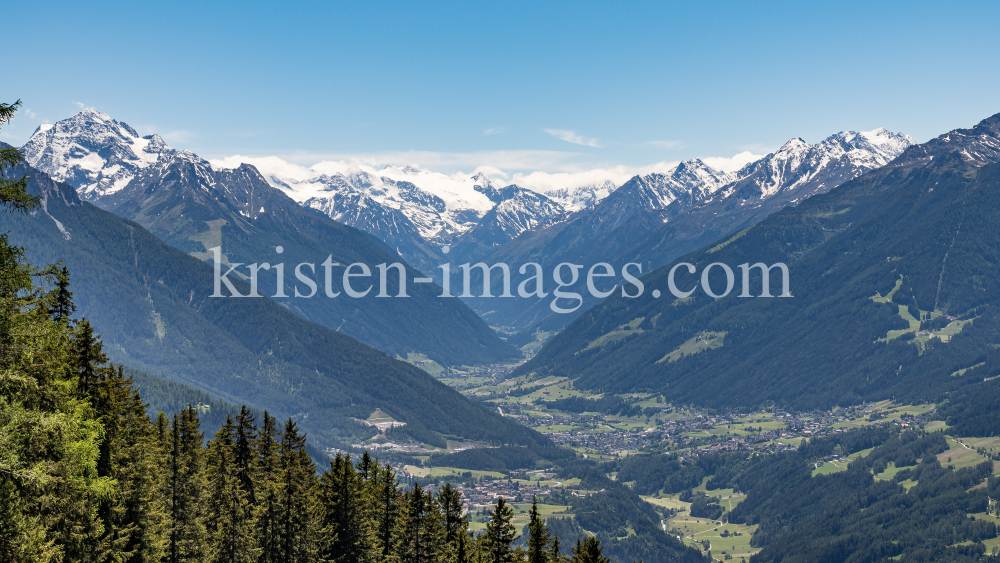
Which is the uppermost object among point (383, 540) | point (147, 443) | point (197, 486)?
point (147, 443)

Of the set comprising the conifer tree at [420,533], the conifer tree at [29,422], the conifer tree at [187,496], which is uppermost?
the conifer tree at [29,422]

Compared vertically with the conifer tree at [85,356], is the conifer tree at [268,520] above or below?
below

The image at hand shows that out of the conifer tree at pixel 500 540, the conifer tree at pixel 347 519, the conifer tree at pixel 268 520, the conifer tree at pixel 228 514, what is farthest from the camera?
the conifer tree at pixel 347 519

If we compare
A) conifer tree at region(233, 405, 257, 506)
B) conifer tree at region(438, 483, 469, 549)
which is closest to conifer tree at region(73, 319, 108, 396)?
conifer tree at region(233, 405, 257, 506)

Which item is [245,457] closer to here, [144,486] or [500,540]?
[144,486]

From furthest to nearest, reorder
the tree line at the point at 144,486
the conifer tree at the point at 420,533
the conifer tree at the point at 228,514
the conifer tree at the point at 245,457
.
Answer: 1. the conifer tree at the point at 245,457
2. the conifer tree at the point at 420,533
3. the conifer tree at the point at 228,514
4. the tree line at the point at 144,486

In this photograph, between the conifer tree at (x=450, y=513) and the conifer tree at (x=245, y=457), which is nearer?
the conifer tree at (x=245, y=457)

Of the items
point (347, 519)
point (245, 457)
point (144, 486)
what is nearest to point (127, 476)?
point (144, 486)

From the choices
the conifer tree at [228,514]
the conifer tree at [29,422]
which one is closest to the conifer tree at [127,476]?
the conifer tree at [228,514]

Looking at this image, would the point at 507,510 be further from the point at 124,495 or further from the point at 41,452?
the point at 41,452

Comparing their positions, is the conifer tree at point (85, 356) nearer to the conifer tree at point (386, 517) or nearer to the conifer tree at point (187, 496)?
the conifer tree at point (187, 496)

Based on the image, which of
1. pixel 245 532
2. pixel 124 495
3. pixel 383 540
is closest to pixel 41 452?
pixel 124 495
